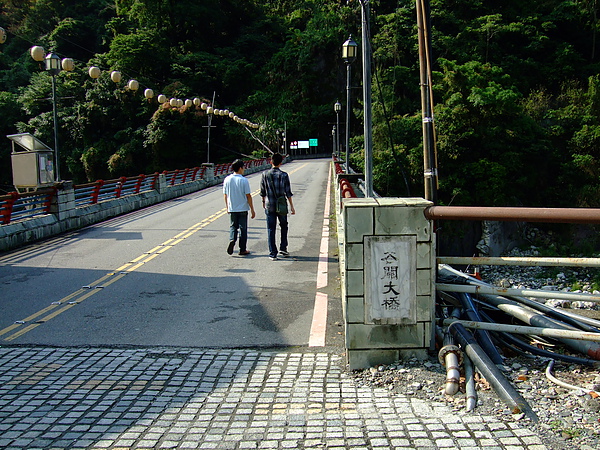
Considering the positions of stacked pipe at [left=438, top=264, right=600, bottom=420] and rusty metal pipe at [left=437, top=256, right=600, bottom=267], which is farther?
rusty metal pipe at [left=437, top=256, right=600, bottom=267]

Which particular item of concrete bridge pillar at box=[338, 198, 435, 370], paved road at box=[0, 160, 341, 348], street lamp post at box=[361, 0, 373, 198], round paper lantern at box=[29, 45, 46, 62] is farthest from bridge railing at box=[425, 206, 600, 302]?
round paper lantern at box=[29, 45, 46, 62]

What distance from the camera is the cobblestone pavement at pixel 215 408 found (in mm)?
3859

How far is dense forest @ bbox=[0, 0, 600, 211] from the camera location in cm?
4181

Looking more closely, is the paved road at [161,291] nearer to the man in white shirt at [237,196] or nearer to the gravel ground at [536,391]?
the man in white shirt at [237,196]

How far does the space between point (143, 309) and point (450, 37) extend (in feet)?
174

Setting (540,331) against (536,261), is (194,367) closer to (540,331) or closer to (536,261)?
(540,331)

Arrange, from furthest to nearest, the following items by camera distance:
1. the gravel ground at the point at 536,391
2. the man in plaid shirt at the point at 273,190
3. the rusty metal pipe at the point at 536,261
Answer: the man in plaid shirt at the point at 273,190, the rusty metal pipe at the point at 536,261, the gravel ground at the point at 536,391

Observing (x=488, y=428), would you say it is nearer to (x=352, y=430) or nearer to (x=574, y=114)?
(x=352, y=430)

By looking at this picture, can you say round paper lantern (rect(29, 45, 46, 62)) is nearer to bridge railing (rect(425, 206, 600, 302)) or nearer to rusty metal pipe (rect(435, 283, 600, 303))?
bridge railing (rect(425, 206, 600, 302))

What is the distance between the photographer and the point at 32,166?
17078 mm

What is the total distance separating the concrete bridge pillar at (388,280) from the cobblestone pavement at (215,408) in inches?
18.6

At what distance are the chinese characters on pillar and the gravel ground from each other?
474mm

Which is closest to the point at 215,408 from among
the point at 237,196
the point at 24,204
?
the point at 237,196

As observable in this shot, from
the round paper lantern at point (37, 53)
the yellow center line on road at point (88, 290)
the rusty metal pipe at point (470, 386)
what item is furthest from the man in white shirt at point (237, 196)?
the round paper lantern at point (37, 53)
